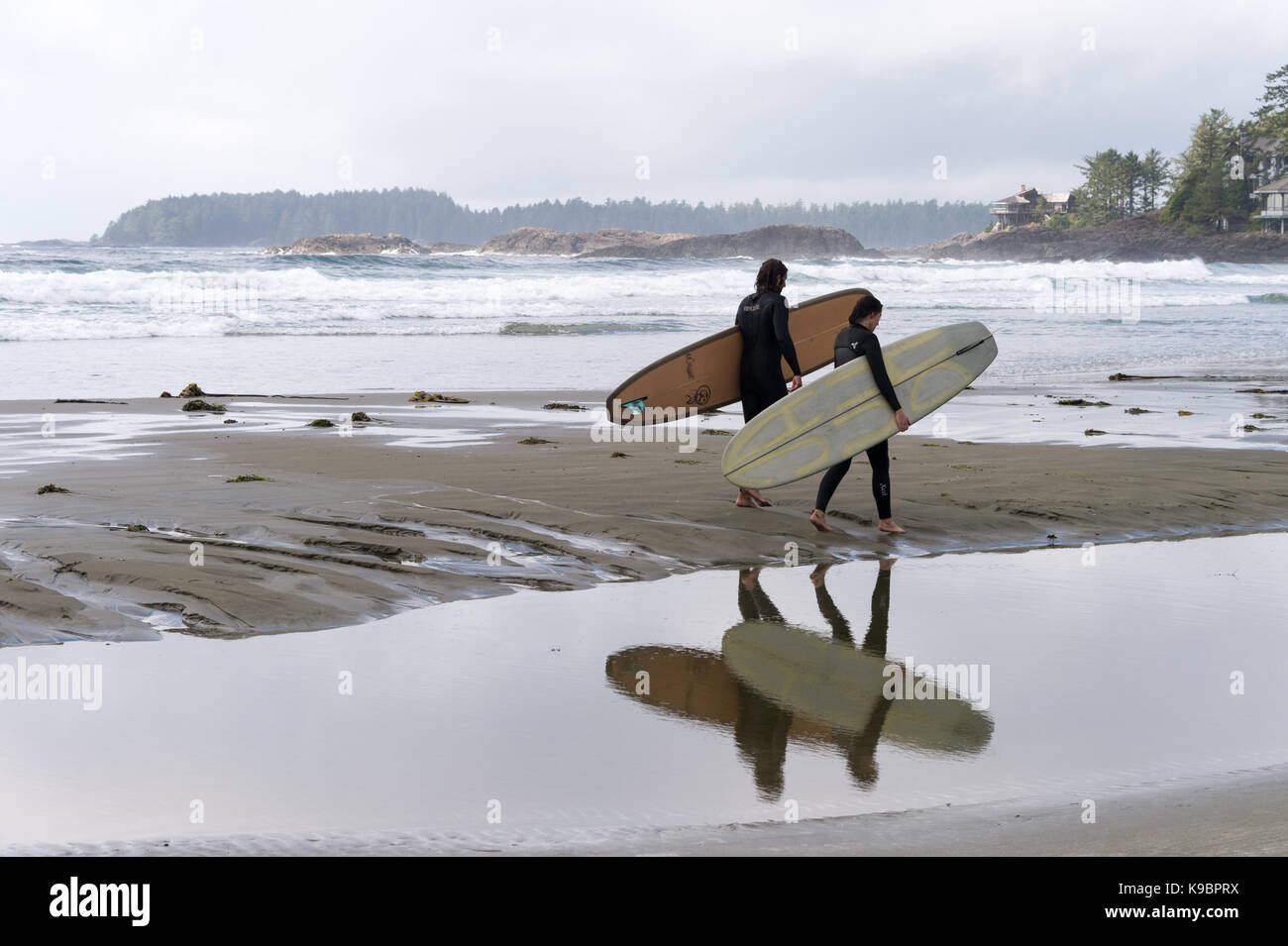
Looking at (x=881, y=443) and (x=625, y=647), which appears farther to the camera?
(x=881, y=443)

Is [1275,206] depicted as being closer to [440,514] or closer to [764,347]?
[764,347]

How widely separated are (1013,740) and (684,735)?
1.11 meters

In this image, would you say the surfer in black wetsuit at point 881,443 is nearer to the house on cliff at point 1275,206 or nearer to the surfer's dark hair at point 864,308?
the surfer's dark hair at point 864,308

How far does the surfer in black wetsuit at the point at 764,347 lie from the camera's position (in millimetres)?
8031

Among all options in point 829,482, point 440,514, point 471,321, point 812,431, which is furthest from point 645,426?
point 471,321

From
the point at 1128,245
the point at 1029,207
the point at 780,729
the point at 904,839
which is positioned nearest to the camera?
the point at 904,839

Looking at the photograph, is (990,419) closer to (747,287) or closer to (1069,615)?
(1069,615)

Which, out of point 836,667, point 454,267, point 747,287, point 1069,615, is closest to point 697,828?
point 836,667

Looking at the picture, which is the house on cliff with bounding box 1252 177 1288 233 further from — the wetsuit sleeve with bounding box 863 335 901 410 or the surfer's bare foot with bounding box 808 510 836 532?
the surfer's bare foot with bounding box 808 510 836 532

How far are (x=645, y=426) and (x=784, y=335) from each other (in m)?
3.44

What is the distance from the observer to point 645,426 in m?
11.3

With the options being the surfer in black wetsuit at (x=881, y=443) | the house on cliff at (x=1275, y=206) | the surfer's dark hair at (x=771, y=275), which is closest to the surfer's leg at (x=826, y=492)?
the surfer in black wetsuit at (x=881, y=443)

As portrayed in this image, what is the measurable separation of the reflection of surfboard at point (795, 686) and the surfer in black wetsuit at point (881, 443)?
2.26m

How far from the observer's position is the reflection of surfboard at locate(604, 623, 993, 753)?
408cm
